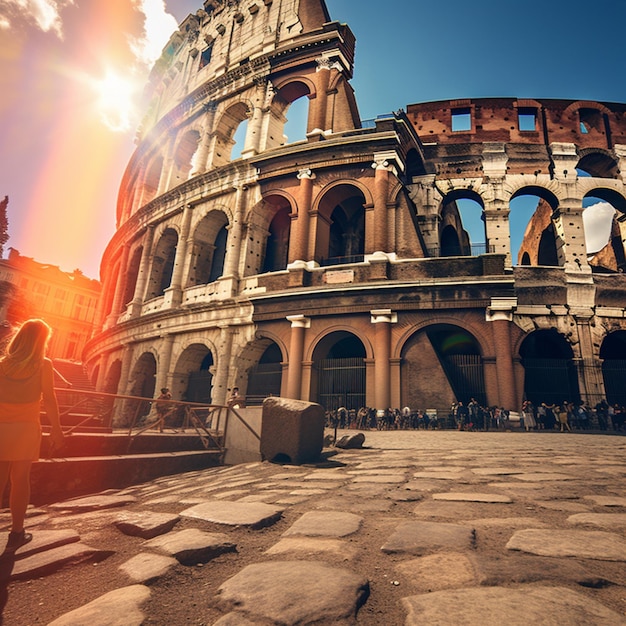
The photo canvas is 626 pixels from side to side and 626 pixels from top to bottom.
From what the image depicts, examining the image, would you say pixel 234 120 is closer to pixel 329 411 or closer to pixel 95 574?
pixel 329 411

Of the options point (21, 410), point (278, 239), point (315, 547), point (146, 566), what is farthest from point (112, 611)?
point (278, 239)

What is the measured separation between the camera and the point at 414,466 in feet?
16.2

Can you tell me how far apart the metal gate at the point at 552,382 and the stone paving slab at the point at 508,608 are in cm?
1315

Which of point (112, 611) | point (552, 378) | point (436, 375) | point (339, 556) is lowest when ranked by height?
point (112, 611)

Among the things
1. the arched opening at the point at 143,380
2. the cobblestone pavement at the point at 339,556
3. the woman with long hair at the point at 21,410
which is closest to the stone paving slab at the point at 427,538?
the cobblestone pavement at the point at 339,556

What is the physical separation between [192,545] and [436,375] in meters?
10.7

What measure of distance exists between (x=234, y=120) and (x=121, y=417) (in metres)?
14.5

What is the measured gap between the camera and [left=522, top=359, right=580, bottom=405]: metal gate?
13055 mm

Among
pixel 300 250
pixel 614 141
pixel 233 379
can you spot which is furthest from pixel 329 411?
pixel 614 141

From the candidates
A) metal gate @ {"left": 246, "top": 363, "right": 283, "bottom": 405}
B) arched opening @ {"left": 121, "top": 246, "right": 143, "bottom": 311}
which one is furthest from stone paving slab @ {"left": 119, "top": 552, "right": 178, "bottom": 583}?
arched opening @ {"left": 121, "top": 246, "right": 143, "bottom": 311}

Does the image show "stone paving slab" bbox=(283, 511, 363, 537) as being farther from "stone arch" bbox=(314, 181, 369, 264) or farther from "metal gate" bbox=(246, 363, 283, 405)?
"stone arch" bbox=(314, 181, 369, 264)

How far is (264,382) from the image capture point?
46.9 ft

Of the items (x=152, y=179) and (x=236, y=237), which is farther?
(x=152, y=179)

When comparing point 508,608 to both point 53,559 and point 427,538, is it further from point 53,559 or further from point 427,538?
point 53,559
